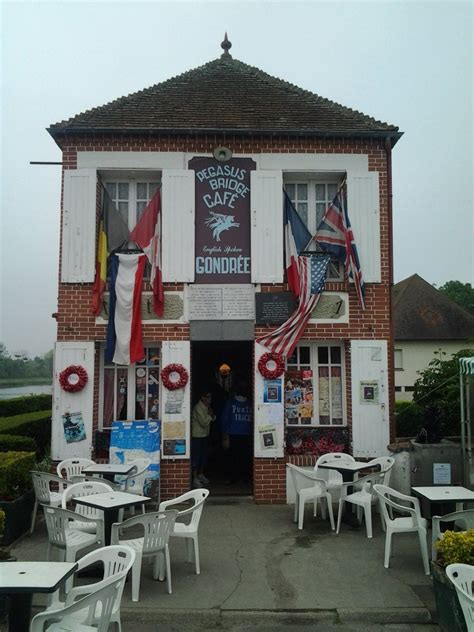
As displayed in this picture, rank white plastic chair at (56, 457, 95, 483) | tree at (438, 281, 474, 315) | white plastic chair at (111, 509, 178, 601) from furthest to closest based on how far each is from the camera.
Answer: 1. tree at (438, 281, 474, 315)
2. white plastic chair at (56, 457, 95, 483)
3. white plastic chair at (111, 509, 178, 601)

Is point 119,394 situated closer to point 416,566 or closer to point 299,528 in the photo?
point 299,528

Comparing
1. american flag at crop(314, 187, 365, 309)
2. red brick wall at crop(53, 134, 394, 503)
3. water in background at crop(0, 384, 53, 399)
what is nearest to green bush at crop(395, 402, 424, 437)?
red brick wall at crop(53, 134, 394, 503)

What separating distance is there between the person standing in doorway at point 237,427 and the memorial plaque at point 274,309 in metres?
1.97

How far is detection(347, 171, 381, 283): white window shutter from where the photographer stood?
10.6 meters

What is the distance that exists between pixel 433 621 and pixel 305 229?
271 inches

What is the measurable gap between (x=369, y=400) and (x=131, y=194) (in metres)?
5.92

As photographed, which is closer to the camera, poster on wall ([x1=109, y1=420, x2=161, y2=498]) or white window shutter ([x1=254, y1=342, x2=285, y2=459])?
poster on wall ([x1=109, y1=420, x2=161, y2=498])

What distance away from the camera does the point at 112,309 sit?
10156 millimetres

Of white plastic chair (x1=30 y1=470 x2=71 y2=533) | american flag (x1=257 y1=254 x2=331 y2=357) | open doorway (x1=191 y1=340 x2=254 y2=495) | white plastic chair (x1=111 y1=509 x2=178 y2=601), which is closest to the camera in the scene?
white plastic chair (x1=111 y1=509 x2=178 y2=601)

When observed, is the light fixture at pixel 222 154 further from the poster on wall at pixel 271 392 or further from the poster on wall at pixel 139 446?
the poster on wall at pixel 139 446

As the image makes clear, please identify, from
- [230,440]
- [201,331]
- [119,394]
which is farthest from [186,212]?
[230,440]

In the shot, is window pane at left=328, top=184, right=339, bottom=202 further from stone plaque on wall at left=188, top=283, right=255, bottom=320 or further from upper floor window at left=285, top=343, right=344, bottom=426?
upper floor window at left=285, top=343, right=344, bottom=426

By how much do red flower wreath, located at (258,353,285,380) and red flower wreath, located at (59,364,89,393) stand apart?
3130 mm

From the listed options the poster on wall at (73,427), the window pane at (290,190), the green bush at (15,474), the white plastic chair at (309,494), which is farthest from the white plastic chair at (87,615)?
the window pane at (290,190)
